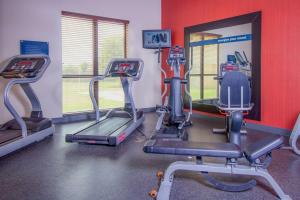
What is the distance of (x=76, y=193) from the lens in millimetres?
2457

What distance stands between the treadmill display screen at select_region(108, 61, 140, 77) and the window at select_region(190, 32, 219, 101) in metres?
1.82

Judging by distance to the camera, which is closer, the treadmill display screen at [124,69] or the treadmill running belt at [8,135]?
the treadmill running belt at [8,135]

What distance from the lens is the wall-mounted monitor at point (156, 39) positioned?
626 centimetres

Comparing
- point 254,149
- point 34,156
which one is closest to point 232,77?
point 254,149

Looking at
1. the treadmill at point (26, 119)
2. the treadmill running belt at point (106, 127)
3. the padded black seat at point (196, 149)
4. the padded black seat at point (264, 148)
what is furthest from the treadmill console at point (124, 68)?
the padded black seat at point (264, 148)

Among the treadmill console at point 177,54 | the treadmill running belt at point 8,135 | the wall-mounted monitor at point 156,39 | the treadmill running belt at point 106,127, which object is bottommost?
the treadmill running belt at point 8,135

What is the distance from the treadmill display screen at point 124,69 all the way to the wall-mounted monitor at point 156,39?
1.58 metres

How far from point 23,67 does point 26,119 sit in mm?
904

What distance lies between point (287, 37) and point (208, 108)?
7.20 ft

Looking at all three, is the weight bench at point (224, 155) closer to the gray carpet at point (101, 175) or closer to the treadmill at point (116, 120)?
the gray carpet at point (101, 175)

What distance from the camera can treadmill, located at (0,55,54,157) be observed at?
3.78m

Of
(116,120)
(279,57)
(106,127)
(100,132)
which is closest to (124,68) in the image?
(116,120)

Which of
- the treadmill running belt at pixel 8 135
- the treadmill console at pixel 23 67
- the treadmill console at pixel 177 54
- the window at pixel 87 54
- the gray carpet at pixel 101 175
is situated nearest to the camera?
the gray carpet at pixel 101 175

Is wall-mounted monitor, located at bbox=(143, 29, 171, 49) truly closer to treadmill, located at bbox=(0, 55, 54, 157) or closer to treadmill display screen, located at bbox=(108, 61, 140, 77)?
treadmill display screen, located at bbox=(108, 61, 140, 77)
